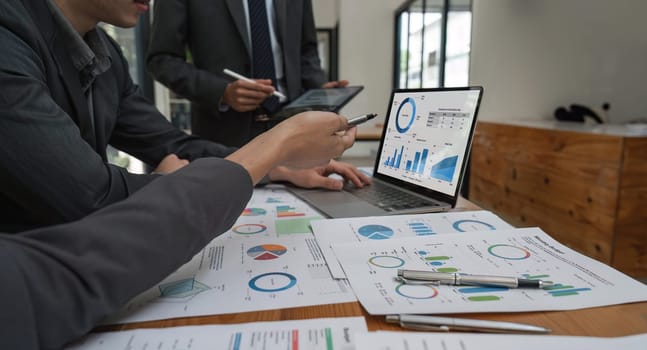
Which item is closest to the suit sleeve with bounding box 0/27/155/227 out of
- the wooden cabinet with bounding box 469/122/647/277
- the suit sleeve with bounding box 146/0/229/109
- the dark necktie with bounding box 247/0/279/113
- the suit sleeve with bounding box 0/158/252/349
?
the suit sleeve with bounding box 0/158/252/349

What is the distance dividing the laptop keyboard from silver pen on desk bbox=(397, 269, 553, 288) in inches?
13.0

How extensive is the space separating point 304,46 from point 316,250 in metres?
1.15

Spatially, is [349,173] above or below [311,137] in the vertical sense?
below

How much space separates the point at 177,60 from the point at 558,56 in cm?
233

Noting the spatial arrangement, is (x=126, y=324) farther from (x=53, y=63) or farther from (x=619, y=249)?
(x=619, y=249)

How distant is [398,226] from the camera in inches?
28.9

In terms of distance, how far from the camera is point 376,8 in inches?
203

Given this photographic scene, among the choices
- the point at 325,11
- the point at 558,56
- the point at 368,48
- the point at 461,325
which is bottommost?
the point at 461,325

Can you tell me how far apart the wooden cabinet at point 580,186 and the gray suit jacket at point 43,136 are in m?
1.63

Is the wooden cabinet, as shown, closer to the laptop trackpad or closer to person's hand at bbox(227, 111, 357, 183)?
the laptop trackpad

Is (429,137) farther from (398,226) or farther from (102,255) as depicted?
(102,255)

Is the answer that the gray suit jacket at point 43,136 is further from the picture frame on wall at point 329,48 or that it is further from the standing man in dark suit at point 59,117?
the picture frame on wall at point 329,48

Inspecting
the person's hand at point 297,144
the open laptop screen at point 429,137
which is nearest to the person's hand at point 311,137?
the person's hand at point 297,144

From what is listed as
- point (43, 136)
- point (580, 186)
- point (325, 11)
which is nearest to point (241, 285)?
point (43, 136)
